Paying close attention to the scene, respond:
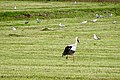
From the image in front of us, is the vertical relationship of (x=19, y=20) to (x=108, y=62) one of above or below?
below

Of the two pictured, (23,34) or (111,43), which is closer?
(111,43)

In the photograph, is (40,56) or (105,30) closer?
(40,56)

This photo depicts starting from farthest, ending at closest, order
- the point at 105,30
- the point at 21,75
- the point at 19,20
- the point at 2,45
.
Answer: the point at 19,20 < the point at 105,30 < the point at 2,45 < the point at 21,75

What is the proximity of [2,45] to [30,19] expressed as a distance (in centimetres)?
2309

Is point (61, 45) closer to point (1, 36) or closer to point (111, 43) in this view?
point (111, 43)

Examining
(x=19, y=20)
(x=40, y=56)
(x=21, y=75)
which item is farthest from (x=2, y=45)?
(x=19, y=20)

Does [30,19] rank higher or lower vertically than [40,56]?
lower

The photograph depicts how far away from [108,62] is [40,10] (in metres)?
31.8

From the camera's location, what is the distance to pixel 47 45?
2717 cm

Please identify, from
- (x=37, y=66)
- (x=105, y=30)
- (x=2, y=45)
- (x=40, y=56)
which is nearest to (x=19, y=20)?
(x=105, y=30)

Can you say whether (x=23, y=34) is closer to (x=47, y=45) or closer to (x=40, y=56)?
(x=47, y=45)

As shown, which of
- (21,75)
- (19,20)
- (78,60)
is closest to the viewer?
(21,75)

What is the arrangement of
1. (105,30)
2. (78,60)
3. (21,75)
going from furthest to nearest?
(105,30) < (78,60) < (21,75)

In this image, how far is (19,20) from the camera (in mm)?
48906
